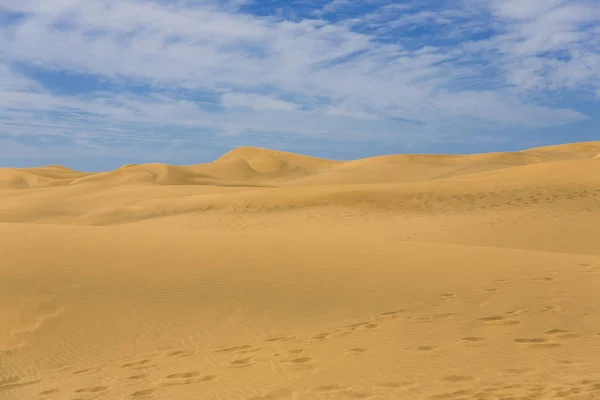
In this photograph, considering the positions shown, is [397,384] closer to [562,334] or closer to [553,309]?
[562,334]

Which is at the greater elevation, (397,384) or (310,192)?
(310,192)

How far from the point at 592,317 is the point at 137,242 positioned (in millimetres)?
8730

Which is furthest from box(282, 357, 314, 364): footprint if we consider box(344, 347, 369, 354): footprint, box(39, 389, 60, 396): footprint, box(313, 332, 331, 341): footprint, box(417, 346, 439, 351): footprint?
box(39, 389, 60, 396): footprint

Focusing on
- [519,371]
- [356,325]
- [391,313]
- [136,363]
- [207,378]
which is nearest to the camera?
[519,371]

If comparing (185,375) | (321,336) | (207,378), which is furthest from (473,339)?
(185,375)

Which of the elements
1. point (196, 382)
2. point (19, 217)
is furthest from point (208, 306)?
point (19, 217)

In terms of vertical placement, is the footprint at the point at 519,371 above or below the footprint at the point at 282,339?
below

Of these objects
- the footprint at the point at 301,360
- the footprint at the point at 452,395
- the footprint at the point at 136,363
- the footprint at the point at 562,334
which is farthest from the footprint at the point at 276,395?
the footprint at the point at 562,334

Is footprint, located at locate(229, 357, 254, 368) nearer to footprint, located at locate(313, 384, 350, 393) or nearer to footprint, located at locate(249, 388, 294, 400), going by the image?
footprint, located at locate(249, 388, 294, 400)

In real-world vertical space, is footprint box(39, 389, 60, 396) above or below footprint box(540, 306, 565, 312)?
below

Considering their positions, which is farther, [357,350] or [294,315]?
[294,315]

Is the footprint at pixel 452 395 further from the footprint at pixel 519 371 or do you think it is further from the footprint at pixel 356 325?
the footprint at pixel 356 325

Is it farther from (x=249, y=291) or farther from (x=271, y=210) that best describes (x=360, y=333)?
(x=271, y=210)

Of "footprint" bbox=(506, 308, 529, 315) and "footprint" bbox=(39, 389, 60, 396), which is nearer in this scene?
"footprint" bbox=(39, 389, 60, 396)
